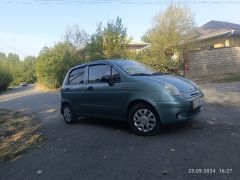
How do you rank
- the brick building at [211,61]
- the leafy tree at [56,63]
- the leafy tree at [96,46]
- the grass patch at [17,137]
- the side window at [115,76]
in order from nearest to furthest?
the side window at [115,76] < the grass patch at [17,137] < the brick building at [211,61] < the leafy tree at [96,46] < the leafy tree at [56,63]

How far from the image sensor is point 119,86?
7.80 m

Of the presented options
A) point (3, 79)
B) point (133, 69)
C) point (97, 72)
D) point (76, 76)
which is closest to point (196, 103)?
point (133, 69)

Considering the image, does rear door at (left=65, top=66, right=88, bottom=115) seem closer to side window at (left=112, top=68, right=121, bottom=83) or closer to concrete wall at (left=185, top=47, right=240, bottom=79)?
side window at (left=112, top=68, right=121, bottom=83)

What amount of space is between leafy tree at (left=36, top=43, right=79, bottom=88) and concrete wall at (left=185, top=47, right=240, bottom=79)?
48.1 ft

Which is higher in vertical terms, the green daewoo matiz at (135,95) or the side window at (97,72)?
the side window at (97,72)

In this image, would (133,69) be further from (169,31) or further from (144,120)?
(169,31)

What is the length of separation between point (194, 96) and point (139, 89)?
1.18 metres

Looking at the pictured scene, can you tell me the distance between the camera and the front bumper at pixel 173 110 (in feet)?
22.7

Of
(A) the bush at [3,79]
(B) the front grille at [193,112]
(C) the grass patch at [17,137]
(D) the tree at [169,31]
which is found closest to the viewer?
(B) the front grille at [193,112]

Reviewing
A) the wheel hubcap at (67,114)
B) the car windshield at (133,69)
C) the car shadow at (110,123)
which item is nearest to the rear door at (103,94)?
the car windshield at (133,69)

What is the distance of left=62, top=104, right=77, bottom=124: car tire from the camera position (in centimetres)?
987

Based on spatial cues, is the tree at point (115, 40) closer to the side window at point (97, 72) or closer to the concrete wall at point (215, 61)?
the concrete wall at point (215, 61)

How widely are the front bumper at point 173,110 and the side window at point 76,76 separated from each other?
2.96 m

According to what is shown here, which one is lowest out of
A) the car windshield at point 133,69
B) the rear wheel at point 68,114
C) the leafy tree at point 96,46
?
the rear wheel at point 68,114
